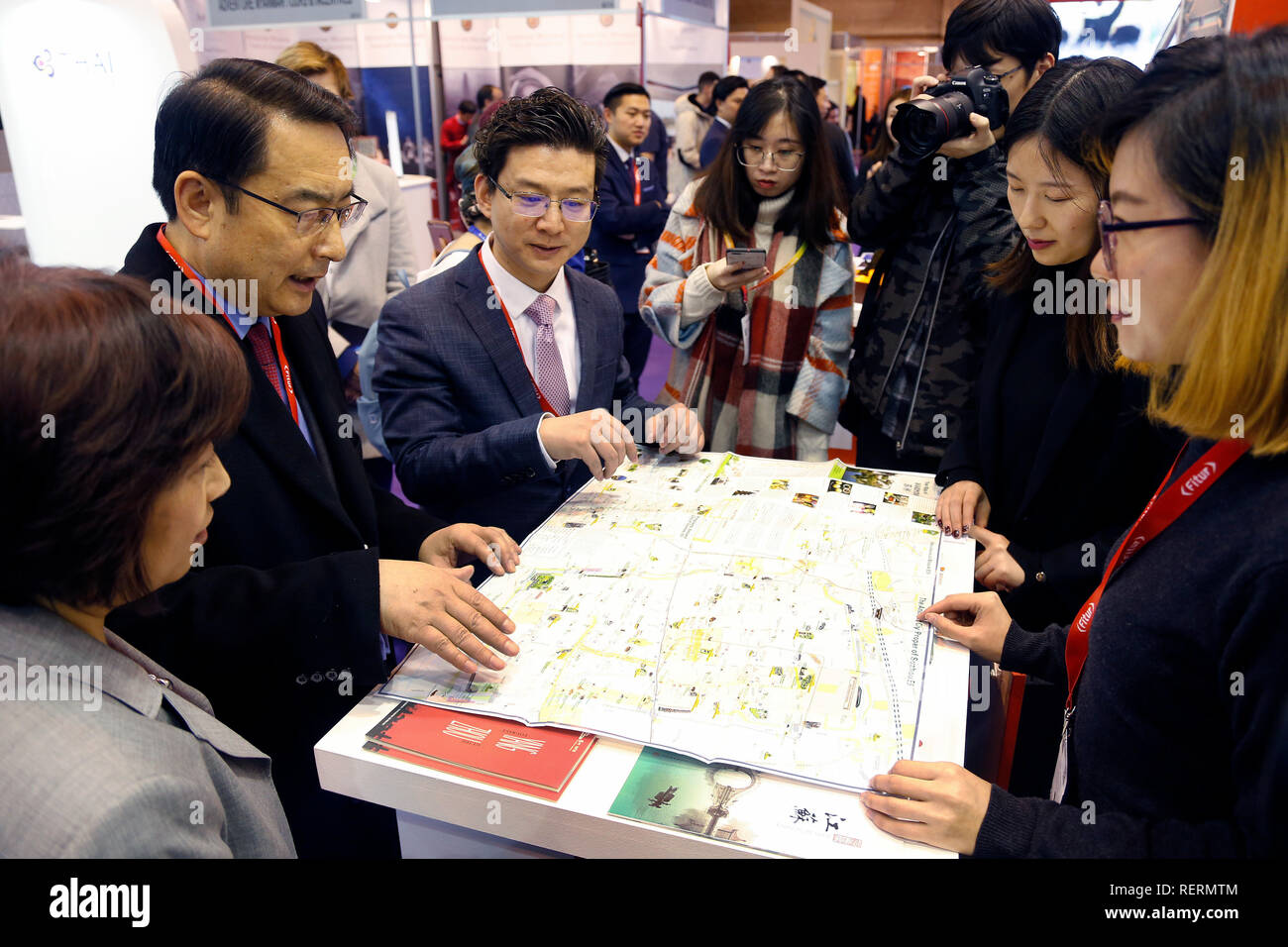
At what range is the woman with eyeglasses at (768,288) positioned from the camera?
8.25ft

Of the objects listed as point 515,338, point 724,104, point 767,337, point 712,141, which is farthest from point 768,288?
point 712,141

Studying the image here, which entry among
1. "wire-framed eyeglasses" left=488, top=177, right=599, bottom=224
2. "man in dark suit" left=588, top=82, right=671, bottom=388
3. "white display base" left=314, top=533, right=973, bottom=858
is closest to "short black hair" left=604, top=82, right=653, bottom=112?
"man in dark suit" left=588, top=82, right=671, bottom=388

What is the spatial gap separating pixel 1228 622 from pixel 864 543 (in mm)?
795

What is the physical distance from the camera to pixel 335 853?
152 centimetres

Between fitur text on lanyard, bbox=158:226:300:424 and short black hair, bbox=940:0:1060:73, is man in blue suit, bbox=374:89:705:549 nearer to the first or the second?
fitur text on lanyard, bbox=158:226:300:424

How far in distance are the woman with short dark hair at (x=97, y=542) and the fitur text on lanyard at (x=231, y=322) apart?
1.73ft

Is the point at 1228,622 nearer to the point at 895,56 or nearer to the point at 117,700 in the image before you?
the point at 117,700

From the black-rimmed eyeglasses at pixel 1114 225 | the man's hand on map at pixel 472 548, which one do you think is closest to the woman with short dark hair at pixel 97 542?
the man's hand on map at pixel 472 548

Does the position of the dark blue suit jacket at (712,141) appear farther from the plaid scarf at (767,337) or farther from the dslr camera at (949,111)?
the dslr camera at (949,111)

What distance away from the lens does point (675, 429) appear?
200cm

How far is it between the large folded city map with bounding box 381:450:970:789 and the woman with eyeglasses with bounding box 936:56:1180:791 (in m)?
0.17

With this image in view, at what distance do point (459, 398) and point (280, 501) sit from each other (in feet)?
1.95

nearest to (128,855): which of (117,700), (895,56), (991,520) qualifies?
(117,700)

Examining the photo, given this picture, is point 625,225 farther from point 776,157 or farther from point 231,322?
point 231,322
